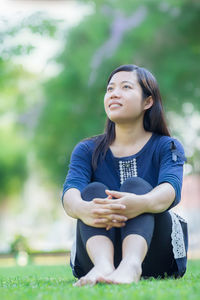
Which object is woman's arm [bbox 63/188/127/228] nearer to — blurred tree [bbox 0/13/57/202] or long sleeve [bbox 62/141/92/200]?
long sleeve [bbox 62/141/92/200]

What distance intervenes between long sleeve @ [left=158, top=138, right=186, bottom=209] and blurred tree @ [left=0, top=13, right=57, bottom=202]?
775 centimetres

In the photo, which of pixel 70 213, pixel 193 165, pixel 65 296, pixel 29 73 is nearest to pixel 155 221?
pixel 70 213

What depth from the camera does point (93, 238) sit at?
2.93 meters

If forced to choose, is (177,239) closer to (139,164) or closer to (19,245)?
(139,164)

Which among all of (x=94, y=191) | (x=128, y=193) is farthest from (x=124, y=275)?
(x=94, y=191)

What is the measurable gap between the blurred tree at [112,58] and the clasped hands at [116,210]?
13.7 meters

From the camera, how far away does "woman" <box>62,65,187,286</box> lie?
288 centimetres

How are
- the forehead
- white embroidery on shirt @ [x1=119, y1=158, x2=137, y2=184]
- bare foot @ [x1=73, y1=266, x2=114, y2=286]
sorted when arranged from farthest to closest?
1. the forehead
2. white embroidery on shirt @ [x1=119, y1=158, x2=137, y2=184]
3. bare foot @ [x1=73, y1=266, x2=114, y2=286]

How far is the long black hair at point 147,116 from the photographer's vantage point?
142 inches

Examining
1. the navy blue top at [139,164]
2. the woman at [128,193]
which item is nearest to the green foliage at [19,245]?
the woman at [128,193]

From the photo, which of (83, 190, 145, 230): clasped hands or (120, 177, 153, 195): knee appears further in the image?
(120, 177, 153, 195): knee

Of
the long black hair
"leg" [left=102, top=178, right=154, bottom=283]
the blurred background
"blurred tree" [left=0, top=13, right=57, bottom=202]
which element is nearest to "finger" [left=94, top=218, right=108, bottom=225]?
"leg" [left=102, top=178, right=154, bottom=283]

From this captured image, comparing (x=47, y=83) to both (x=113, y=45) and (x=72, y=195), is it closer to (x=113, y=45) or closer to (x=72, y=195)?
(x=113, y=45)

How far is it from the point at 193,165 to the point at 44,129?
568 cm
